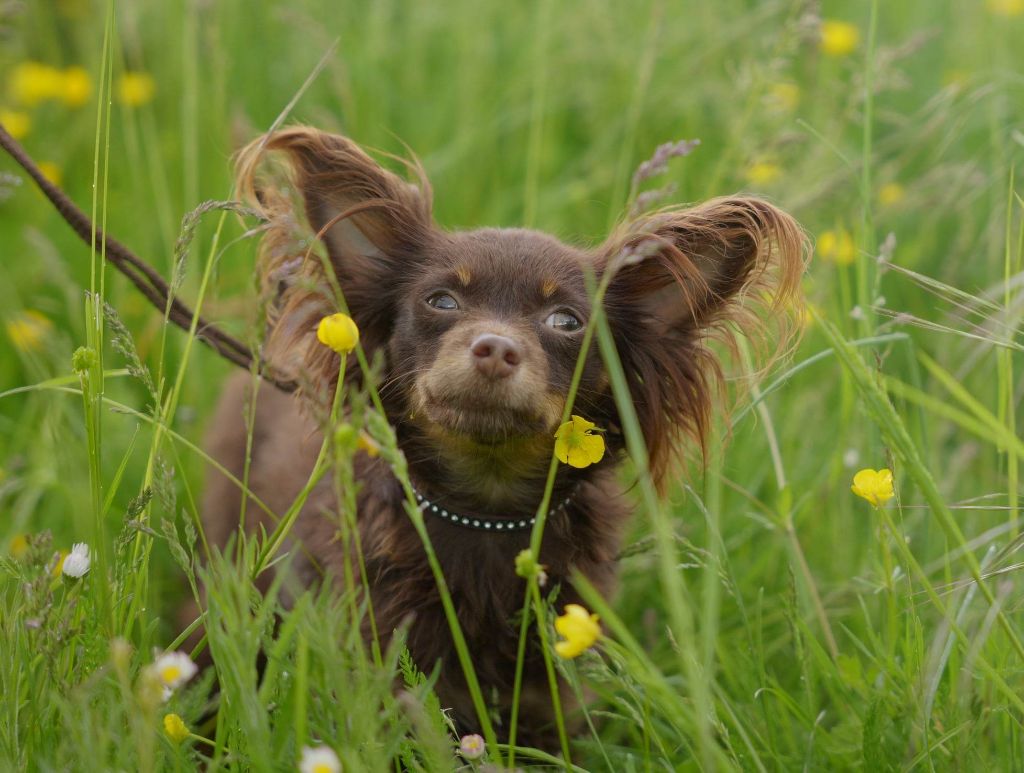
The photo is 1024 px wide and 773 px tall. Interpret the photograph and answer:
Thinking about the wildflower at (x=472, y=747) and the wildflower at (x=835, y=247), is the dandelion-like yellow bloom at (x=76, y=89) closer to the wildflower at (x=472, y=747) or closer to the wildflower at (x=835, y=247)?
the wildflower at (x=835, y=247)

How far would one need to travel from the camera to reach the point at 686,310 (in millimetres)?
2525

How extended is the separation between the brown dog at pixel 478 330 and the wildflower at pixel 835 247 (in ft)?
2.82

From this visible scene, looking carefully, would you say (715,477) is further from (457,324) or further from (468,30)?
(468,30)

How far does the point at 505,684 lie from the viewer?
2.42m

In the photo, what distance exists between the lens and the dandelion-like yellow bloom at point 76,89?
4.48 metres

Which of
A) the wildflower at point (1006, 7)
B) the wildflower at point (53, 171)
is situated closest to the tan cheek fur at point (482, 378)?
the wildflower at point (53, 171)

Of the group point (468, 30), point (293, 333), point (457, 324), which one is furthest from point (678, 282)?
point (468, 30)

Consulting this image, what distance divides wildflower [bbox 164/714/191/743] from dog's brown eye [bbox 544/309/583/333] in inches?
42.1

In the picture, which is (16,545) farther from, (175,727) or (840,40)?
(840,40)

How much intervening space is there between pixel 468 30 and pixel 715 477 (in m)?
3.31

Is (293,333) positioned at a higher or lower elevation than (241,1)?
lower

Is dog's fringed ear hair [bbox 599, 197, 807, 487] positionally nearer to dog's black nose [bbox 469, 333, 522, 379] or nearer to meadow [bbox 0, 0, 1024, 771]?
meadow [bbox 0, 0, 1024, 771]

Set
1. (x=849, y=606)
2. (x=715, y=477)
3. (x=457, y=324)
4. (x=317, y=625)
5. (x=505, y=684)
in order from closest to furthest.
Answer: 1. (x=317, y=625)
2. (x=715, y=477)
3. (x=457, y=324)
4. (x=505, y=684)
5. (x=849, y=606)

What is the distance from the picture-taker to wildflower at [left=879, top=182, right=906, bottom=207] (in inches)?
160
